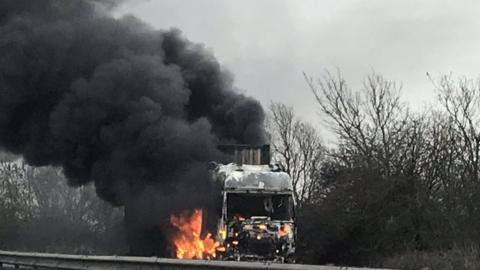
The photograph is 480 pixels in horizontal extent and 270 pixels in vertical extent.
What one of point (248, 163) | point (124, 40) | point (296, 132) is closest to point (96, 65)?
point (124, 40)

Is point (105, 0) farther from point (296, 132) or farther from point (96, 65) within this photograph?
point (296, 132)

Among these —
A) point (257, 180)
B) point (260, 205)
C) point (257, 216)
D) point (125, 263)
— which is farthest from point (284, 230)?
point (125, 263)

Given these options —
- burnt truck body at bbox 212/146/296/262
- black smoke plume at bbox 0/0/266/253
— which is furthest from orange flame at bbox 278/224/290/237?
black smoke plume at bbox 0/0/266/253

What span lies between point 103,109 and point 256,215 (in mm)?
8036

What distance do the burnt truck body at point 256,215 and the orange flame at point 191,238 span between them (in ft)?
3.73

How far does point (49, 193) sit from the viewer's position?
190 ft

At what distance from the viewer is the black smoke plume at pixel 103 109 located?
24.5 metres

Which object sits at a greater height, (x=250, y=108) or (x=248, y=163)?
(x=250, y=108)

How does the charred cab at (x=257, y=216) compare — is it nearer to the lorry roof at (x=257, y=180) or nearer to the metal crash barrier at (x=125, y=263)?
the lorry roof at (x=257, y=180)

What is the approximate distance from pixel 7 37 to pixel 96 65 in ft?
10.9

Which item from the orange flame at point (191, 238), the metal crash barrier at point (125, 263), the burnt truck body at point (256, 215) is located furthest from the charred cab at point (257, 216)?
the metal crash barrier at point (125, 263)

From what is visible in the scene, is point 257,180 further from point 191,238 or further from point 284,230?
point 191,238

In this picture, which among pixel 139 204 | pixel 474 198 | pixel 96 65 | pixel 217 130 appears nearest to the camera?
pixel 474 198

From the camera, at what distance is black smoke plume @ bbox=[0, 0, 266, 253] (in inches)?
963
